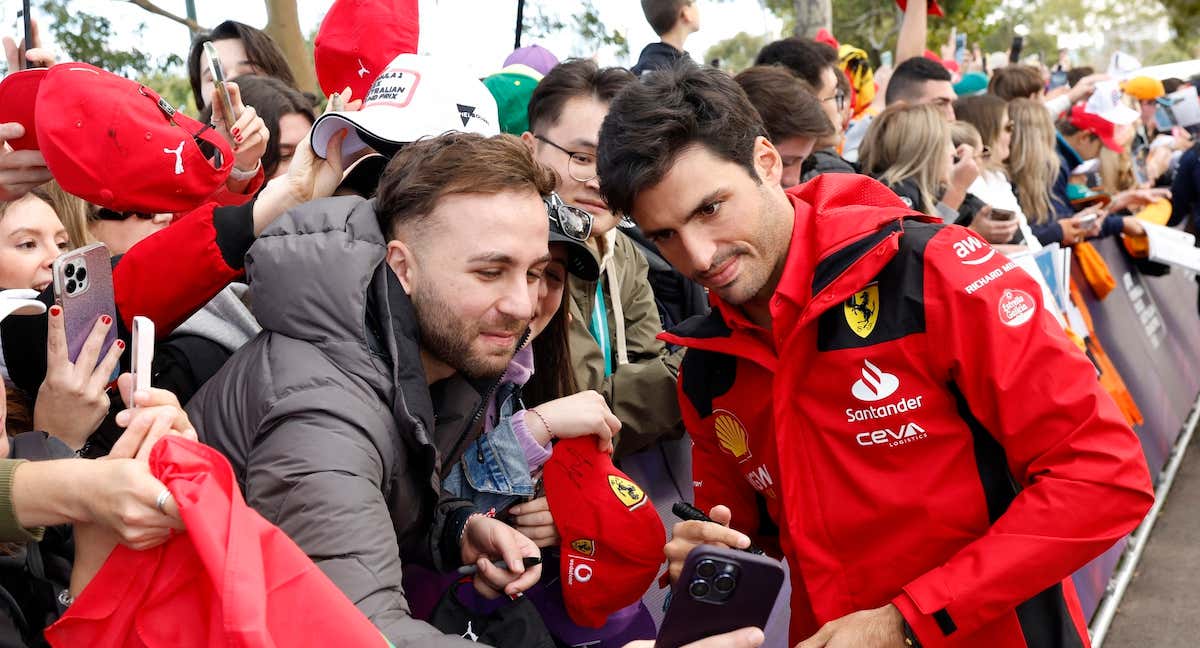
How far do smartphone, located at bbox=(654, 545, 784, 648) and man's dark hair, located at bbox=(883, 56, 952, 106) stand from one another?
224 inches

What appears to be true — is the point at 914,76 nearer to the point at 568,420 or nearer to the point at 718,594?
the point at 568,420

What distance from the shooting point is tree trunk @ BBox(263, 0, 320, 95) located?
839cm

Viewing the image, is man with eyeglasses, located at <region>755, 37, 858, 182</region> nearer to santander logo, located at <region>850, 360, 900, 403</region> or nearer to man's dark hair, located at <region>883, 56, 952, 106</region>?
man's dark hair, located at <region>883, 56, 952, 106</region>

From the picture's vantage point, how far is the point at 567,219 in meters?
3.05

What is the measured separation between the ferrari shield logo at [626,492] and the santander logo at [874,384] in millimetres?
603

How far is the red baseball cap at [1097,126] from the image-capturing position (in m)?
9.22

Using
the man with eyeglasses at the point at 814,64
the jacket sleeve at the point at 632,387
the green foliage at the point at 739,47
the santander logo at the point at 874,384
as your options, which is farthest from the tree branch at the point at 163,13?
the green foliage at the point at 739,47

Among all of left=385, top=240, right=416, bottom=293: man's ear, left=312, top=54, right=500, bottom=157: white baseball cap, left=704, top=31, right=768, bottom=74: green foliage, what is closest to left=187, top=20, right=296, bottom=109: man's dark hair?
left=312, top=54, right=500, bottom=157: white baseball cap

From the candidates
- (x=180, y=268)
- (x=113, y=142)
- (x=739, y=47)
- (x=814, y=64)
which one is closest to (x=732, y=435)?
(x=180, y=268)

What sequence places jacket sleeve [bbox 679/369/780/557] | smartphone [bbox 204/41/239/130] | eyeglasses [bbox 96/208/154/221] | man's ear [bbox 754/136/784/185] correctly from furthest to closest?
1. eyeglasses [bbox 96/208/154/221]
2. smartphone [bbox 204/41/239/130]
3. jacket sleeve [bbox 679/369/780/557]
4. man's ear [bbox 754/136/784/185]

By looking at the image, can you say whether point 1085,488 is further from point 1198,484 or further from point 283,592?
point 1198,484

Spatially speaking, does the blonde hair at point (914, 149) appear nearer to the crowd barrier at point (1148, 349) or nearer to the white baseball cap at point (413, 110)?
the crowd barrier at point (1148, 349)

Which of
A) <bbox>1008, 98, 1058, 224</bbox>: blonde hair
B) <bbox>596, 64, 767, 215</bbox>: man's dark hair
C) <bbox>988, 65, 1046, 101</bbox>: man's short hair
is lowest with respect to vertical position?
<bbox>988, 65, 1046, 101</bbox>: man's short hair

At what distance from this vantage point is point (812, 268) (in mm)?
2760
